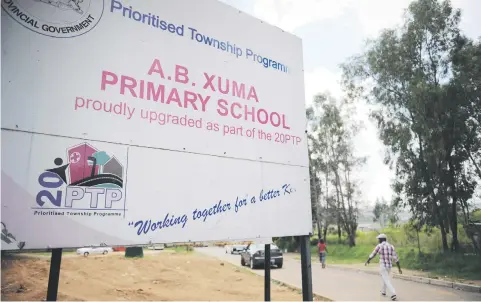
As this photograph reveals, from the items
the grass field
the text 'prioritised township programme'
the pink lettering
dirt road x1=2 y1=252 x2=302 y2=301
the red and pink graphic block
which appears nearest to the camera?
the red and pink graphic block

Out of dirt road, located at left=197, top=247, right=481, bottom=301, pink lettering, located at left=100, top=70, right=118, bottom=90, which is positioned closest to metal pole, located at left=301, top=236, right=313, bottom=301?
pink lettering, located at left=100, top=70, right=118, bottom=90

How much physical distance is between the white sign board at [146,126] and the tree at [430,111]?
44.0ft

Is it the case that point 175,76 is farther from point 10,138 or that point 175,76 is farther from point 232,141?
point 10,138

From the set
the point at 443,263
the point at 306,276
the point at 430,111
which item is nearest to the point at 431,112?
the point at 430,111

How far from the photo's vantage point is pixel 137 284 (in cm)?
1160

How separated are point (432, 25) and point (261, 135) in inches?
613

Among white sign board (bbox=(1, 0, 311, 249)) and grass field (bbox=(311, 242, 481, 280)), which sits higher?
white sign board (bbox=(1, 0, 311, 249))

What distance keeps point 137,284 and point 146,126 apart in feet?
34.5

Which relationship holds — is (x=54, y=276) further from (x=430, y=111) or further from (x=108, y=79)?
(x=430, y=111)

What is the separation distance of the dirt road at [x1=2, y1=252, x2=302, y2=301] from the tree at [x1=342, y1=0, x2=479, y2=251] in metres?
9.40

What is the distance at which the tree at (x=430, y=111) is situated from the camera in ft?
46.9

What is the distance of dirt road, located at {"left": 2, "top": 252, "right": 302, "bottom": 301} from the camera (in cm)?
929

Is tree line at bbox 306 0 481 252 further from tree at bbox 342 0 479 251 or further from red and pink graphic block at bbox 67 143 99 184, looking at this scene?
red and pink graphic block at bbox 67 143 99 184

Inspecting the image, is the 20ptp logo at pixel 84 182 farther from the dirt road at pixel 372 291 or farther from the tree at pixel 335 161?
the tree at pixel 335 161
